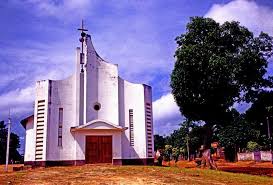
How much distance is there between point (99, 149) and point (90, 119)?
259 cm

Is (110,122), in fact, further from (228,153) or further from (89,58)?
(228,153)

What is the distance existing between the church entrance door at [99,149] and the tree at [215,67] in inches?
278

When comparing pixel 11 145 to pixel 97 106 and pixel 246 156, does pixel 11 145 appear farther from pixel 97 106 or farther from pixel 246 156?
pixel 246 156

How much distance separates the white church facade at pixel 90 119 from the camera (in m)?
28.7

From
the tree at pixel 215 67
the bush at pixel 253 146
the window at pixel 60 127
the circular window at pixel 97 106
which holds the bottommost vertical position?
the bush at pixel 253 146

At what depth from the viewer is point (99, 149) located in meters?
29.4

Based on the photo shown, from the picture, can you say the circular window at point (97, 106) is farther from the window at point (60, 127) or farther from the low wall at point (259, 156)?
the low wall at point (259, 156)

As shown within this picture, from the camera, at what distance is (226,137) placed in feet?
189

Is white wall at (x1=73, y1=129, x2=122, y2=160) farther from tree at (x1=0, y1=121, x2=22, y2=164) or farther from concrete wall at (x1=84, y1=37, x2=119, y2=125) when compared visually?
tree at (x1=0, y1=121, x2=22, y2=164)

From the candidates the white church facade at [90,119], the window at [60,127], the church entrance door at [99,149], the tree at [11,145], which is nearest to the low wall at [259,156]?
the white church facade at [90,119]

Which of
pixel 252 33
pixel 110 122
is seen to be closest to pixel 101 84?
pixel 110 122

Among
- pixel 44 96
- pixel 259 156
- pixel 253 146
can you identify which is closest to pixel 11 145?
pixel 44 96

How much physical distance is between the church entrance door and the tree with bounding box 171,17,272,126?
23.2 ft

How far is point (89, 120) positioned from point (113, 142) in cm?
271
